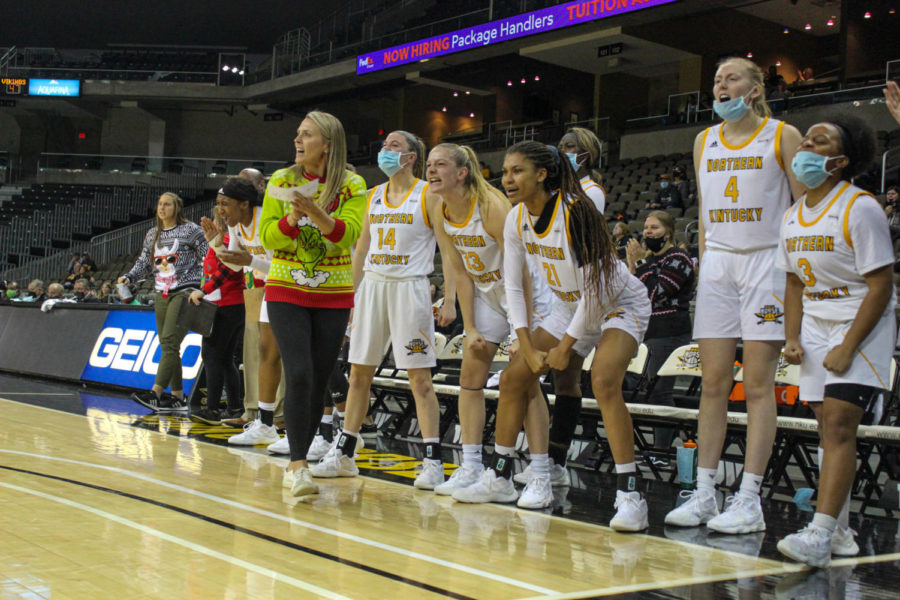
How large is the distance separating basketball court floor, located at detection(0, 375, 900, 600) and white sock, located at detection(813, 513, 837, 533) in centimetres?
15

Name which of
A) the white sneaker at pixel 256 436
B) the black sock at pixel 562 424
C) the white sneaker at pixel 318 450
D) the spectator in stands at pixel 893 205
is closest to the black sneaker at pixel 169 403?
the white sneaker at pixel 256 436

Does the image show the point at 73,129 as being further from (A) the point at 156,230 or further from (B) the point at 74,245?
(A) the point at 156,230

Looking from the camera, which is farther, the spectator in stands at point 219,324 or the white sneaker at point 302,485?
the spectator in stands at point 219,324

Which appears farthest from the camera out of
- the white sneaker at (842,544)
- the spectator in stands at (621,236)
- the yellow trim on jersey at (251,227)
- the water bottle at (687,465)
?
the spectator in stands at (621,236)

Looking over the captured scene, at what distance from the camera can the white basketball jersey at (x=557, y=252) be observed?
4.14 metres

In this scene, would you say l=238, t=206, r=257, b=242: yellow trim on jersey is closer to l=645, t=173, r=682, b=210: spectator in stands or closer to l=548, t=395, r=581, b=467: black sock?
l=548, t=395, r=581, b=467: black sock

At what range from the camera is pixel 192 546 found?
3109mm

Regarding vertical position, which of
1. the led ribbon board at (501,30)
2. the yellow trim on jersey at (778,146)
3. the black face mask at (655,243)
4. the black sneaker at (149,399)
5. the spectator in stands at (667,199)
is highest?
the led ribbon board at (501,30)

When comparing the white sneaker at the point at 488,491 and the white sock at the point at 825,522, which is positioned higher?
the white sock at the point at 825,522

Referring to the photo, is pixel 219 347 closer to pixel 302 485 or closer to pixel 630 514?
pixel 302 485

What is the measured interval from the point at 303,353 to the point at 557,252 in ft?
4.14

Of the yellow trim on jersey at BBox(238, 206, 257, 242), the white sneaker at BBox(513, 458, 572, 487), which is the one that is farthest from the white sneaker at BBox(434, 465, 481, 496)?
the yellow trim on jersey at BBox(238, 206, 257, 242)

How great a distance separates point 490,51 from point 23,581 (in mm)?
21511

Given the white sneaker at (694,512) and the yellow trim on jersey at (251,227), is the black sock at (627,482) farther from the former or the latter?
the yellow trim on jersey at (251,227)
